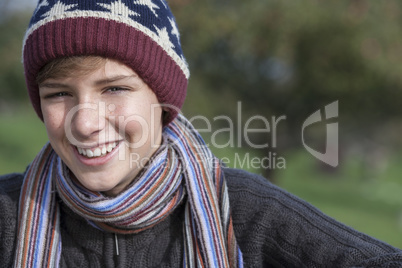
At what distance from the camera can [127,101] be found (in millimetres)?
1871

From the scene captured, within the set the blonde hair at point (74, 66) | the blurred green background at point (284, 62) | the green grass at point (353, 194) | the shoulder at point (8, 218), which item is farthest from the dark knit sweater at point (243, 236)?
the green grass at point (353, 194)

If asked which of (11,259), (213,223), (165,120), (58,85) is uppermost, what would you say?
(58,85)

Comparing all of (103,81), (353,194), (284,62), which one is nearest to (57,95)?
(103,81)

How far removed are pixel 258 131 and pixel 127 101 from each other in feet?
20.5

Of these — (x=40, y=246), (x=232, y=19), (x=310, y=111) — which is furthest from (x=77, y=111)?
(x=310, y=111)

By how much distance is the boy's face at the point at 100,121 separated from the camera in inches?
71.7

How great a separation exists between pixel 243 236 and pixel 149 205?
0.39m

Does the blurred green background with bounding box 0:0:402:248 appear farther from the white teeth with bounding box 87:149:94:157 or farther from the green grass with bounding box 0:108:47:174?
the white teeth with bounding box 87:149:94:157

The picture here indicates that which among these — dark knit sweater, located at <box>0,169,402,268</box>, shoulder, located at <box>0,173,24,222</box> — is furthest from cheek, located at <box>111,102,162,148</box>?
shoulder, located at <box>0,173,24,222</box>

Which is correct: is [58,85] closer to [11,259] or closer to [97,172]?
[97,172]

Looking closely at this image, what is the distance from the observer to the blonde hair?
71.0 inches

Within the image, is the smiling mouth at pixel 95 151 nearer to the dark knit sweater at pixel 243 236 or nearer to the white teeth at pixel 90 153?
the white teeth at pixel 90 153

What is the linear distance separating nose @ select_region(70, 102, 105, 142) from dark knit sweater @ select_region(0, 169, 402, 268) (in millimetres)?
443

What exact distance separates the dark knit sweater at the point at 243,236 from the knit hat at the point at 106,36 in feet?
1.70
